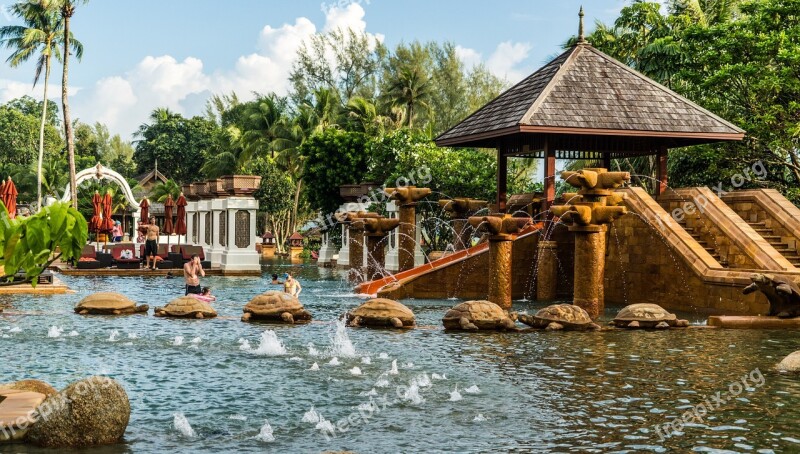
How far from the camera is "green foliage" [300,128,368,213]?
49938mm

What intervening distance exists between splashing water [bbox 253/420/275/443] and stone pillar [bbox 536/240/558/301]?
15981 millimetres

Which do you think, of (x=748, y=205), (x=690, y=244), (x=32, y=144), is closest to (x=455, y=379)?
(x=690, y=244)

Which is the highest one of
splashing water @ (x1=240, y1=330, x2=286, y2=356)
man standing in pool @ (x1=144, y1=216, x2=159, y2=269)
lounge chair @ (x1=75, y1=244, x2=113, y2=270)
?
man standing in pool @ (x1=144, y1=216, x2=159, y2=269)

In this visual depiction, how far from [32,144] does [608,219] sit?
71.8m

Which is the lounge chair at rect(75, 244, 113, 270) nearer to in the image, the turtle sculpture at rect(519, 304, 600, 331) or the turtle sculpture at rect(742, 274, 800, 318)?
the turtle sculpture at rect(519, 304, 600, 331)

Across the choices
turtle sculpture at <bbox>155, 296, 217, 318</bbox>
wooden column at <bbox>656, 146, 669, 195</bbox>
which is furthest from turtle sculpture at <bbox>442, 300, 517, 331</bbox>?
wooden column at <bbox>656, 146, 669, 195</bbox>

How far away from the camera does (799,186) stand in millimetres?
32750

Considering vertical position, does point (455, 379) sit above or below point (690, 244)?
below

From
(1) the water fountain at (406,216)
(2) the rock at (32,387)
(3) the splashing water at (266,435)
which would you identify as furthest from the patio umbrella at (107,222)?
(3) the splashing water at (266,435)

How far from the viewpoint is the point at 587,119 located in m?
25.5

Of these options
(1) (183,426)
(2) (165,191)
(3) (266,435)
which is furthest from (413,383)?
(2) (165,191)

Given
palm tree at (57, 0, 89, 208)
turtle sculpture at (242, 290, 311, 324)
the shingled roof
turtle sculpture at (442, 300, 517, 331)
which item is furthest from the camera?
palm tree at (57, 0, 89, 208)

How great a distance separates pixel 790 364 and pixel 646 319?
197 inches

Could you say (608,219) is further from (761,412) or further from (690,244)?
(761,412)
